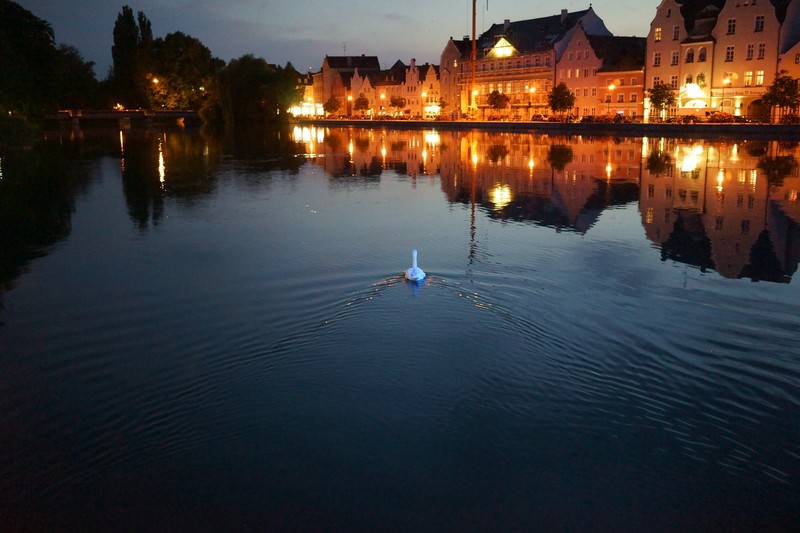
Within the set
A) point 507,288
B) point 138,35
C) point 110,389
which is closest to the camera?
point 110,389

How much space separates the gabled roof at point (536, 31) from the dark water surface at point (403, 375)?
86940 millimetres

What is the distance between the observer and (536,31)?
104m

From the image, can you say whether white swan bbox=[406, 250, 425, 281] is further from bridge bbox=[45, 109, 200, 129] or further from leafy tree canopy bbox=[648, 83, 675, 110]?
bridge bbox=[45, 109, 200, 129]

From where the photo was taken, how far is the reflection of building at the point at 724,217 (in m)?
13.7

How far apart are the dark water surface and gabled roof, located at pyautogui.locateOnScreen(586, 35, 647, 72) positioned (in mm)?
70970

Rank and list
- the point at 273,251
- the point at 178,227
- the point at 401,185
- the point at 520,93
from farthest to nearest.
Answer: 1. the point at 520,93
2. the point at 401,185
3. the point at 178,227
4. the point at 273,251

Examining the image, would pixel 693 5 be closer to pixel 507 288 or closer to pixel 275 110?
pixel 275 110

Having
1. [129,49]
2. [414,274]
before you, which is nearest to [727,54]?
→ [414,274]

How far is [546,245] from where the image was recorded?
15.0 m

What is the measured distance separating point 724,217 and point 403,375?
509 inches

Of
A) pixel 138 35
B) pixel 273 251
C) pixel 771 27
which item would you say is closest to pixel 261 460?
pixel 273 251

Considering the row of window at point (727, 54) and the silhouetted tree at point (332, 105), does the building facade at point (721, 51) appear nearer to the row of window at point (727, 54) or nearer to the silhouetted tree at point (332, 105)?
the row of window at point (727, 54)

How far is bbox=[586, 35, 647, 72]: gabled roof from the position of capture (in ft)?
273

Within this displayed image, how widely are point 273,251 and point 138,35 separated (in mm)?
118666
